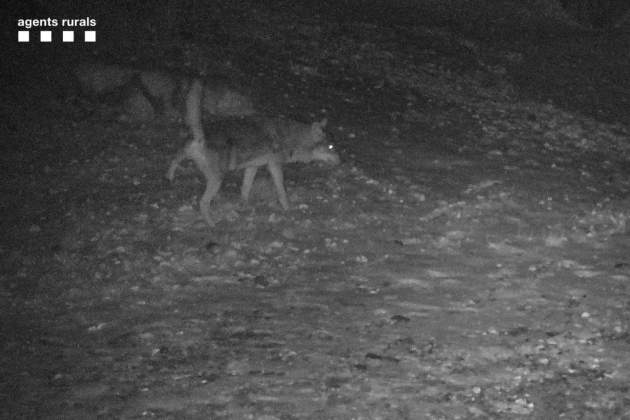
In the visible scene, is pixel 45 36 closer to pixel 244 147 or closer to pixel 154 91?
pixel 154 91

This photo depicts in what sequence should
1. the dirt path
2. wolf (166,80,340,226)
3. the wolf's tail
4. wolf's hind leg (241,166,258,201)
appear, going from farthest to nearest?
1. wolf's hind leg (241,166,258,201)
2. wolf (166,80,340,226)
3. the wolf's tail
4. the dirt path

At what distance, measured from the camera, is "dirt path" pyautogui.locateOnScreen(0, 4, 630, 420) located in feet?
22.0

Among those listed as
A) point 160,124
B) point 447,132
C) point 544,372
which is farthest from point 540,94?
point 544,372

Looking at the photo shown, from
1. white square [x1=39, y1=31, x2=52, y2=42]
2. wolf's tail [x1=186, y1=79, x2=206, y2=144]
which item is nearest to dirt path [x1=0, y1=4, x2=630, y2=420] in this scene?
wolf's tail [x1=186, y1=79, x2=206, y2=144]

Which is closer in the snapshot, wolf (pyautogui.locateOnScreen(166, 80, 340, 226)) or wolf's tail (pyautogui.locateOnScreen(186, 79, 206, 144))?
wolf's tail (pyautogui.locateOnScreen(186, 79, 206, 144))

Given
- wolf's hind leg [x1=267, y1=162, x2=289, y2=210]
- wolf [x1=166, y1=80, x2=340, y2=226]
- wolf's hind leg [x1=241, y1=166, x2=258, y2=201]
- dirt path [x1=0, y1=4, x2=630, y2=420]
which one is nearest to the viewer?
dirt path [x1=0, y1=4, x2=630, y2=420]

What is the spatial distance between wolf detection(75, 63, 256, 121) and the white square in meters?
2.78

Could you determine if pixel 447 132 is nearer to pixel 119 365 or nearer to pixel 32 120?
pixel 32 120

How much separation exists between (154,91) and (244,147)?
12.4ft

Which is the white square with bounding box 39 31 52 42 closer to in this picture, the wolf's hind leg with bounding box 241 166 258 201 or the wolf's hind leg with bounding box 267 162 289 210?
the wolf's hind leg with bounding box 241 166 258 201

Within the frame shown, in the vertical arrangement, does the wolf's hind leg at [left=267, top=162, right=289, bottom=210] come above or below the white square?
below

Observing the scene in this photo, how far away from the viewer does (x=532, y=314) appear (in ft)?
27.1

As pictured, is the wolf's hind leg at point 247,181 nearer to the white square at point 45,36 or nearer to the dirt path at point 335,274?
the dirt path at point 335,274

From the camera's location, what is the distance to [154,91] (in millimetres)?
13961
